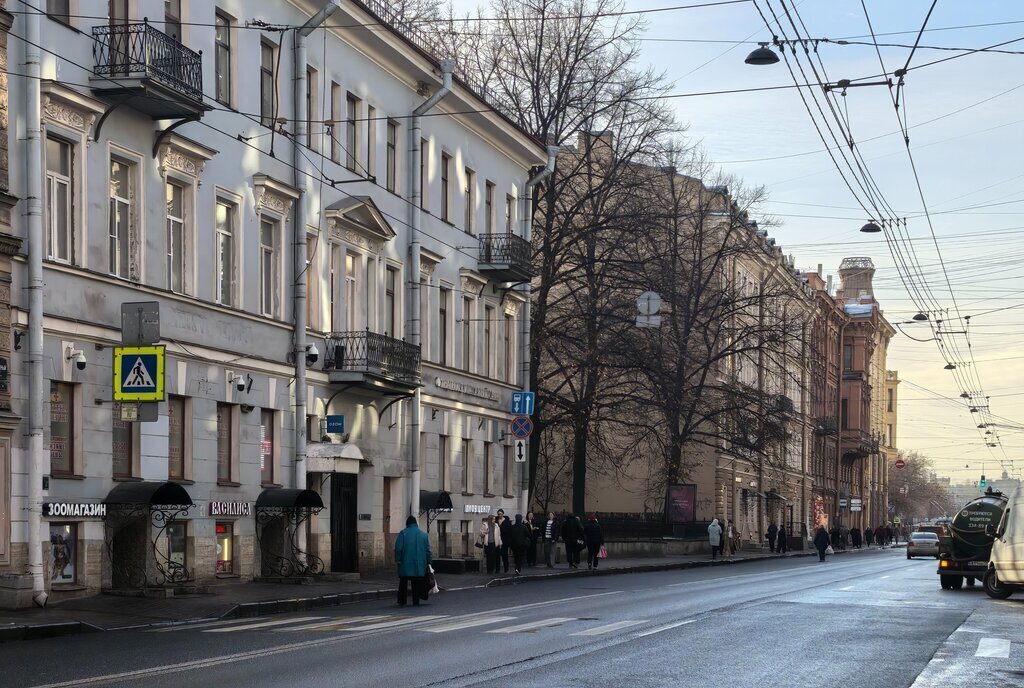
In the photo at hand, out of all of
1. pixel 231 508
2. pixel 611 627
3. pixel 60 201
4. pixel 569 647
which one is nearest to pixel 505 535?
pixel 231 508

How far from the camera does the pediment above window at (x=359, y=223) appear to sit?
32.2 m

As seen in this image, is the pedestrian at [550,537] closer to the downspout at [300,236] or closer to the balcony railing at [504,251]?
the balcony railing at [504,251]

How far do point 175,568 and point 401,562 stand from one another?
4.18 m

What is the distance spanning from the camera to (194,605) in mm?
22031

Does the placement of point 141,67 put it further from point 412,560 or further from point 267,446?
point 412,560

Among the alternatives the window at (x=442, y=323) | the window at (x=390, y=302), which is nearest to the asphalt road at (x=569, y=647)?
the window at (x=390, y=302)

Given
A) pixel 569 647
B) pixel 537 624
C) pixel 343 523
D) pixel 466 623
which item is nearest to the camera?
pixel 569 647

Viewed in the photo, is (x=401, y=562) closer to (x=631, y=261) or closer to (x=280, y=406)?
(x=280, y=406)

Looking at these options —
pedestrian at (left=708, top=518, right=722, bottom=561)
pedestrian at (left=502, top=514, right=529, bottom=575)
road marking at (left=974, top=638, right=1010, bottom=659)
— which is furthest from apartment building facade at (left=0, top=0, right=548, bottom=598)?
pedestrian at (left=708, top=518, right=722, bottom=561)

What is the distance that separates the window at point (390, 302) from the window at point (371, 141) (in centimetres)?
→ 264

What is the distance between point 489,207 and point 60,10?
72.6 ft

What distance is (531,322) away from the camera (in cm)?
4784

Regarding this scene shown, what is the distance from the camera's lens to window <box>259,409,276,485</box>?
94.6ft

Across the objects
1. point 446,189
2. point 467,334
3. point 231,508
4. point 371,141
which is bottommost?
point 231,508
